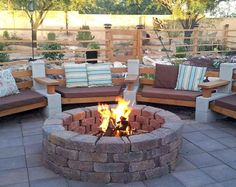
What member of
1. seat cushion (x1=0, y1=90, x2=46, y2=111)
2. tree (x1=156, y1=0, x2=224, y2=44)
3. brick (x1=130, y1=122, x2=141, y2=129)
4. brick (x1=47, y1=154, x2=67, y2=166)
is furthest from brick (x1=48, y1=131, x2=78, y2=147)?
tree (x1=156, y1=0, x2=224, y2=44)

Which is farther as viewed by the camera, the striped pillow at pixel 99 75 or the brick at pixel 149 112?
the striped pillow at pixel 99 75

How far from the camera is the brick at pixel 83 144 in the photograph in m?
2.81

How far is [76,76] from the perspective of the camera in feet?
17.5

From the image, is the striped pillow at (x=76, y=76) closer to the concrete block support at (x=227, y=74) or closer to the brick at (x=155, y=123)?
the brick at (x=155, y=123)

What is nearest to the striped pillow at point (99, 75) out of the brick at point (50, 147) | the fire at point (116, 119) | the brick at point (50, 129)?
the fire at point (116, 119)

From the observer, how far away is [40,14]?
15969 mm

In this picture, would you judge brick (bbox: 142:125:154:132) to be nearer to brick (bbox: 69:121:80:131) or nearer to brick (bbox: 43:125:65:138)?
brick (bbox: 69:121:80:131)

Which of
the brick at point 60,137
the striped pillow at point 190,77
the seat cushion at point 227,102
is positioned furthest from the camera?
the striped pillow at point 190,77

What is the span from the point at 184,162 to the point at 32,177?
5.37 feet

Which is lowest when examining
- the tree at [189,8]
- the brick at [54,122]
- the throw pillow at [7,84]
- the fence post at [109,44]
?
the brick at [54,122]

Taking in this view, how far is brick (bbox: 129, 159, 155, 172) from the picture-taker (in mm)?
2867

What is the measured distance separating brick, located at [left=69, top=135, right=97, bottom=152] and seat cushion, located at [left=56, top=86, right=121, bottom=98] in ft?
6.90

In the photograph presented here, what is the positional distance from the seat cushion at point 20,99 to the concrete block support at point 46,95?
0.42ft

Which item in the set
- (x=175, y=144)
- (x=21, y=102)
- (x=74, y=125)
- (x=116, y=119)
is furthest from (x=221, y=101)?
(x=21, y=102)
